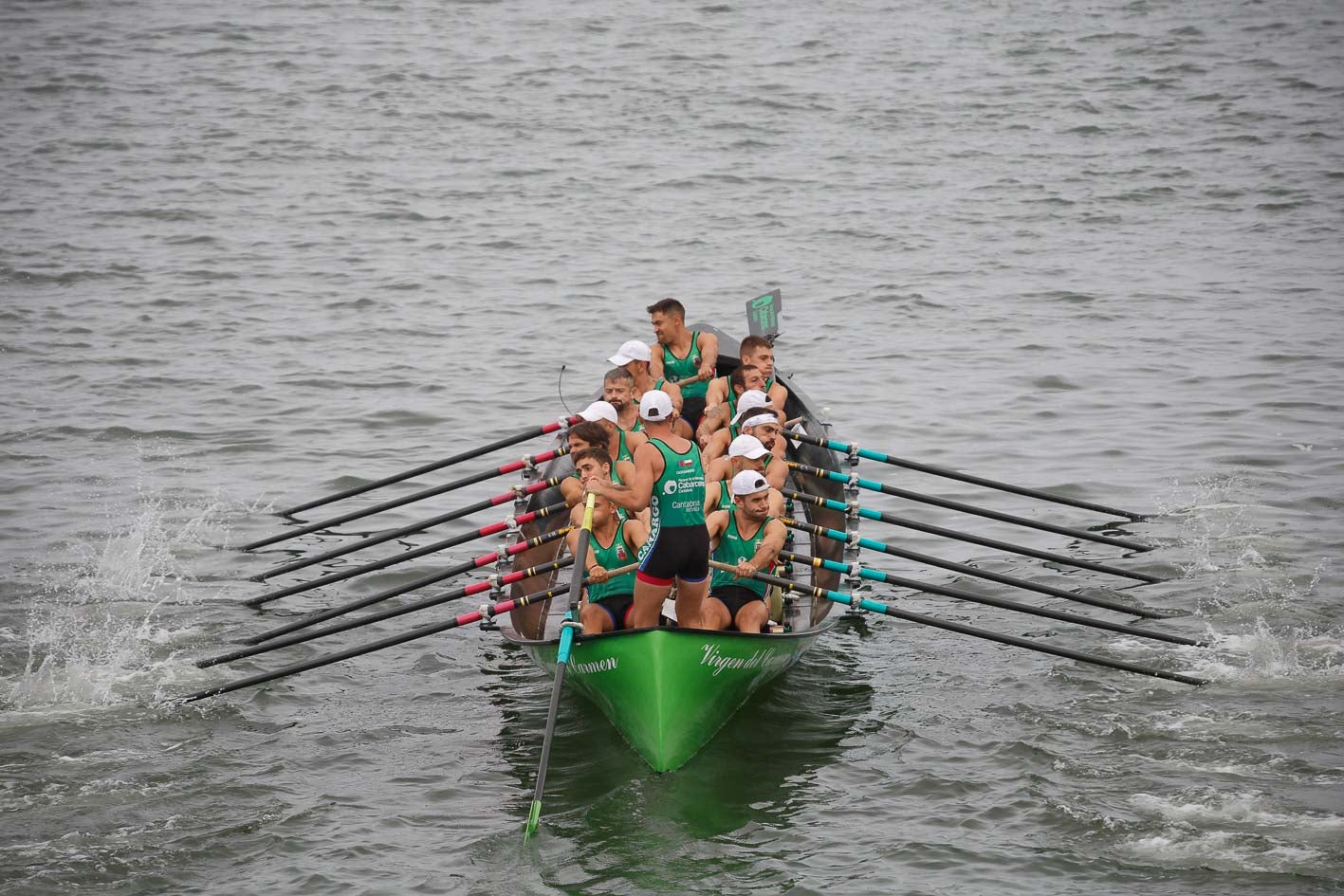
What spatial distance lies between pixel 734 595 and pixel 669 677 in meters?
1.31

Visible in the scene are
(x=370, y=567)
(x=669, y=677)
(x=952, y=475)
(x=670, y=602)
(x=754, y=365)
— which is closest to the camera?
(x=669, y=677)

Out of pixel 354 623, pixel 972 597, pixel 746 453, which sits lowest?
pixel 354 623

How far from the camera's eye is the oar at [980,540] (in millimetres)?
12250

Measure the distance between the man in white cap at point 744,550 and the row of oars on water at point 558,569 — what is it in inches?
9.0

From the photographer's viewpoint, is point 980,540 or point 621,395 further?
point 980,540

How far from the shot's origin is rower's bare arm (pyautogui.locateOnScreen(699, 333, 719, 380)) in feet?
46.5

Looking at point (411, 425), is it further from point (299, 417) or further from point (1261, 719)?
point (1261, 719)

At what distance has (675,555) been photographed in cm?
977

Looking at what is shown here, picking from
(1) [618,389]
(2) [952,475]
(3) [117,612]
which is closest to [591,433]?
(1) [618,389]

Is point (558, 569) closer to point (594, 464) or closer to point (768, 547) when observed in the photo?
point (594, 464)

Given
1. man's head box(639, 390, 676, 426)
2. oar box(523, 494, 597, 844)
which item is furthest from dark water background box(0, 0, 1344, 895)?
man's head box(639, 390, 676, 426)

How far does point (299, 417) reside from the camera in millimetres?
19156

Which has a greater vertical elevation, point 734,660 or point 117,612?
point 734,660

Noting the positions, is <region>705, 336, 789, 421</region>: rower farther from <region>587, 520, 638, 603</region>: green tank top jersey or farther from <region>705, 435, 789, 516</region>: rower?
<region>587, 520, 638, 603</region>: green tank top jersey
